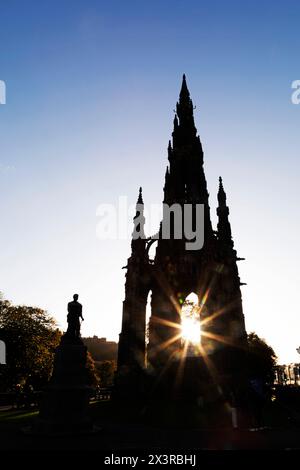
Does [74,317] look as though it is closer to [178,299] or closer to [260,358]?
[178,299]

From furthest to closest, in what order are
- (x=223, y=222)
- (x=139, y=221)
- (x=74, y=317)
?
(x=139, y=221)
(x=223, y=222)
(x=74, y=317)

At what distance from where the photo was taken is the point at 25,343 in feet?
112

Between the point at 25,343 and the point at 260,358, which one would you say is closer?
the point at 25,343

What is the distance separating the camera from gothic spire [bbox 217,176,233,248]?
2844 cm

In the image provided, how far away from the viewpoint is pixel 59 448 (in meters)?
6.96

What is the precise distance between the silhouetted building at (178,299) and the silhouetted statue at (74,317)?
1407cm

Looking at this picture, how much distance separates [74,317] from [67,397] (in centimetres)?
252

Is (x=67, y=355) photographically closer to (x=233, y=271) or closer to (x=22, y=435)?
(x=22, y=435)

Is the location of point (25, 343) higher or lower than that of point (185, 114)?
lower

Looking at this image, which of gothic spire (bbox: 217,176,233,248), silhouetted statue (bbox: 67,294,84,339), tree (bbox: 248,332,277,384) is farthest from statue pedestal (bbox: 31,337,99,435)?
tree (bbox: 248,332,277,384)

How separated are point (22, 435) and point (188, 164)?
3240 centimetres

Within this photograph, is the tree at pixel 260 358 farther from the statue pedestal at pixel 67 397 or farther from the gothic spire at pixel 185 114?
the statue pedestal at pixel 67 397

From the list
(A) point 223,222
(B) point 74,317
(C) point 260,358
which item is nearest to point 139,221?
(A) point 223,222

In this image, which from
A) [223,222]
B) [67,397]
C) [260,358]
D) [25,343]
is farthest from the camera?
[260,358]
